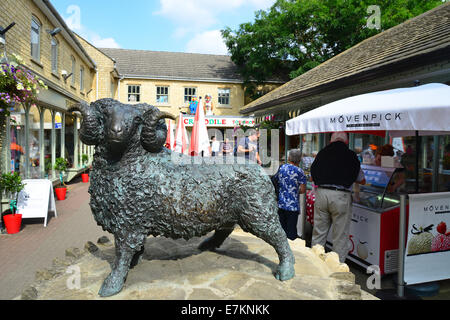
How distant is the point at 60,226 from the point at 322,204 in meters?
5.34

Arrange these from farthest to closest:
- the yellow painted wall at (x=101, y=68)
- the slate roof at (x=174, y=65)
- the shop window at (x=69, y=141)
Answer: the slate roof at (x=174, y=65), the yellow painted wall at (x=101, y=68), the shop window at (x=69, y=141)

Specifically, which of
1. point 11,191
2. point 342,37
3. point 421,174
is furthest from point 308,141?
point 342,37

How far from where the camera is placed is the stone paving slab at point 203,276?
2332 millimetres

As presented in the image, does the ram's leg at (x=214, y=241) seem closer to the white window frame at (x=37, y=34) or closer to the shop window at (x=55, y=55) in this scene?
the white window frame at (x=37, y=34)

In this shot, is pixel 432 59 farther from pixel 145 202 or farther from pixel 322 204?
pixel 145 202

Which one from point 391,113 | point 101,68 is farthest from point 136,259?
point 101,68

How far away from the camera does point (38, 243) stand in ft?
16.9

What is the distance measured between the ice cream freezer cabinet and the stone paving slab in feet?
3.69

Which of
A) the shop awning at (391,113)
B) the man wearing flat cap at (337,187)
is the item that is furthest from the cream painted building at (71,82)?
the man wearing flat cap at (337,187)

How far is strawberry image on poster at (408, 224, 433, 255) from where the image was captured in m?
3.58

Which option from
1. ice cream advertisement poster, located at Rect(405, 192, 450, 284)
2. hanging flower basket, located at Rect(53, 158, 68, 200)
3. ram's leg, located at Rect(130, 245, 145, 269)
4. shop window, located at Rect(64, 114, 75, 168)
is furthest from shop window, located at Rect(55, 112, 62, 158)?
ice cream advertisement poster, located at Rect(405, 192, 450, 284)

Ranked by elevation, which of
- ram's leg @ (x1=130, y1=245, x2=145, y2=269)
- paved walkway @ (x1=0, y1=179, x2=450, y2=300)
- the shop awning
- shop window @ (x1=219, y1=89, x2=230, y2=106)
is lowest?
paved walkway @ (x1=0, y1=179, x2=450, y2=300)

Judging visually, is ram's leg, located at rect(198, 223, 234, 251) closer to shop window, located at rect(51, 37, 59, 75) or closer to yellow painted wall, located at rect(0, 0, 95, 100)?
yellow painted wall, located at rect(0, 0, 95, 100)

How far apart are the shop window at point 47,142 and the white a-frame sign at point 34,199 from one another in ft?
12.0
